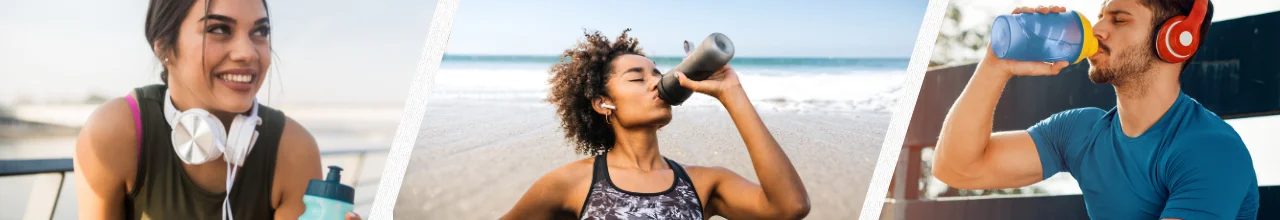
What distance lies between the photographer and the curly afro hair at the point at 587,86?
2.18m

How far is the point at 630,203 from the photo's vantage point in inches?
Result: 83.5

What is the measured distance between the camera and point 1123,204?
7.07ft

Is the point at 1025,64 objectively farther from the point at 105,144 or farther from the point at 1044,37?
the point at 105,144

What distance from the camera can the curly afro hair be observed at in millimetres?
2176

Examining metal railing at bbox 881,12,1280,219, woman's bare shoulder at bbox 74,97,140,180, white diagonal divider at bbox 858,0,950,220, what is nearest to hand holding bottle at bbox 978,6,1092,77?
metal railing at bbox 881,12,1280,219

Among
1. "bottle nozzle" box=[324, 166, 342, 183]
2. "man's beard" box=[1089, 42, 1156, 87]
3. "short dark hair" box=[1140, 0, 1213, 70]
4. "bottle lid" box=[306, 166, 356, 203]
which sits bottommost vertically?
"bottle lid" box=[306, 166, 356, 203]

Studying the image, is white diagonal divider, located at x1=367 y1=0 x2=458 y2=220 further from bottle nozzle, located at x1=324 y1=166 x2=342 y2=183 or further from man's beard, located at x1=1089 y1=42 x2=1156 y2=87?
man's beard, located at x1=1089 y1=42 x2=1156 y2=87

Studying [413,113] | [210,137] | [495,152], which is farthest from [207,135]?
[495,152]

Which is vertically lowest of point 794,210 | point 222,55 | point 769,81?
point 794,210

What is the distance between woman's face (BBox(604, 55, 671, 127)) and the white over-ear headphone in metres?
0.66

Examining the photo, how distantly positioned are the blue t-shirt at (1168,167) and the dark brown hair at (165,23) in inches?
65.9

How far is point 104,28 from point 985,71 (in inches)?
61.9

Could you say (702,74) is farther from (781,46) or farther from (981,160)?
(981,160)

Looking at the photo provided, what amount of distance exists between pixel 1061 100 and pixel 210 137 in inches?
65.5
